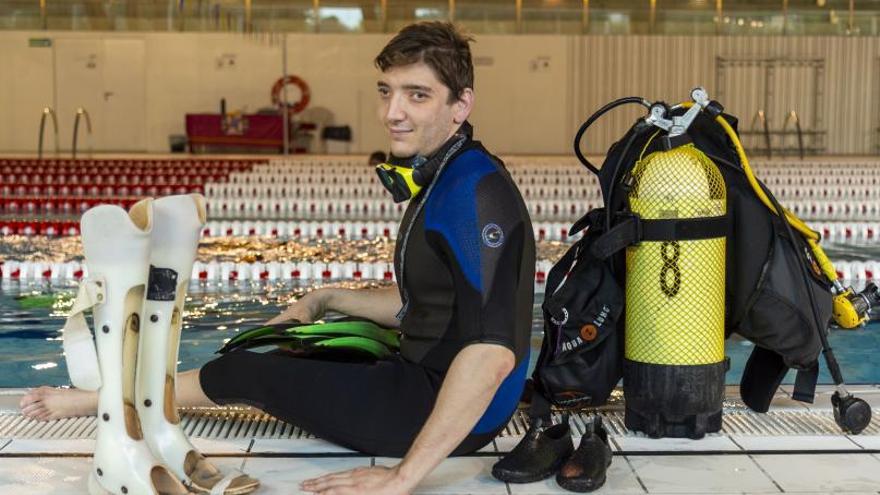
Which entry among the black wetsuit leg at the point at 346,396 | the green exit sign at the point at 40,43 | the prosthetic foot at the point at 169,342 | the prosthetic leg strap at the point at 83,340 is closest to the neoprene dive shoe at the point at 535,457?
the black wetsuit leg at the point at 346,396

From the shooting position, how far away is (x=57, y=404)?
358 centimetres

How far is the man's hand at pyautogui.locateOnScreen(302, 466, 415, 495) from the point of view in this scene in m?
2.77

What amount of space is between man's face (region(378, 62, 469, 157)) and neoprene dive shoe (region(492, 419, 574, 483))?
2.57 ft

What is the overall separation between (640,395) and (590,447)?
45cm

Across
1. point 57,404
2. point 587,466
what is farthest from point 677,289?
point 57,404

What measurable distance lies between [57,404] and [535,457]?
4.71ft

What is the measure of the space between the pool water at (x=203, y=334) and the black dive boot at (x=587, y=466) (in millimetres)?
2078

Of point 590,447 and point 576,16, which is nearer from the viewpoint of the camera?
point 590,447

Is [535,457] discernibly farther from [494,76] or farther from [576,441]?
[494,76]

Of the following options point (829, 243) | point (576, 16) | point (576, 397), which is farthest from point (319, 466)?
point (576, 16)

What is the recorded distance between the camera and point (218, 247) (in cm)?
905

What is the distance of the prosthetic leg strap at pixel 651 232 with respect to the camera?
11.0 feet

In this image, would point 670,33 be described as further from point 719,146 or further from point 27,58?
point 719,146

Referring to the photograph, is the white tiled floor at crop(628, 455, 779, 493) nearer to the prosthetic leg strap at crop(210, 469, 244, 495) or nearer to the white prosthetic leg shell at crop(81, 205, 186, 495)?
the prosthetic leg strap at crop(210, 469, 244, 495)
